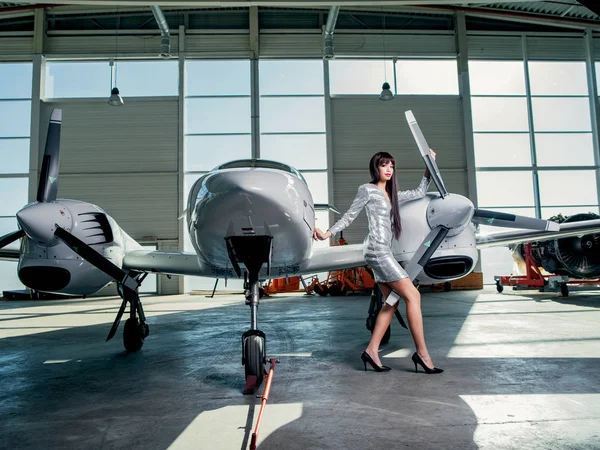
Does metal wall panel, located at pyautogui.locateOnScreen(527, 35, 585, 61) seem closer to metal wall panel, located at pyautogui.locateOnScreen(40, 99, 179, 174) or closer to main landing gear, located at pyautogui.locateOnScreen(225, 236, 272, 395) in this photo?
metal wall panel, located at pyautogui.locateOnScreen(40, 99, 179, 174)

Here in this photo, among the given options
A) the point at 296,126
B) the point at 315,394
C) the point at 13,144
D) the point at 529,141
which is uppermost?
the point at 296,126

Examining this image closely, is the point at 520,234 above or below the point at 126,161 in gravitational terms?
below

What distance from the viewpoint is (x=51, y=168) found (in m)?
5.12

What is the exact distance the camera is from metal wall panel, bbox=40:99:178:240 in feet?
65.9

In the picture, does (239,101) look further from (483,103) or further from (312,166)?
(483,103)

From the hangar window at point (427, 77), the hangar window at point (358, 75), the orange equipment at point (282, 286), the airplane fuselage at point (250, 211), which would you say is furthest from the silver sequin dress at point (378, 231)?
the hangar window at point (427, 77)

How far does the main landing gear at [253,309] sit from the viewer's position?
365 centimetres

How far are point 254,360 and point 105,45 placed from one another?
73.6 feet

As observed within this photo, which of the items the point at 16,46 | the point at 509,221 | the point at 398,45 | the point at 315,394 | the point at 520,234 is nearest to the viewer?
the point at 315,394

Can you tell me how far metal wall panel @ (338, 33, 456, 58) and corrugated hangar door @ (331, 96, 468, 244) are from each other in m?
2.39

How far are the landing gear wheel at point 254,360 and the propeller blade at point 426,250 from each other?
189 centimetres

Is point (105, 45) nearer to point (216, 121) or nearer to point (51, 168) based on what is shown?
point (216, 121)

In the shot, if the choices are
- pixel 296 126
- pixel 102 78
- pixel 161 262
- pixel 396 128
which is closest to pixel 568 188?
pixel 396 128

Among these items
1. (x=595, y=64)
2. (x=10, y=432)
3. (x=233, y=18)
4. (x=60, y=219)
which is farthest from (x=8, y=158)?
(x=595, y=64)
